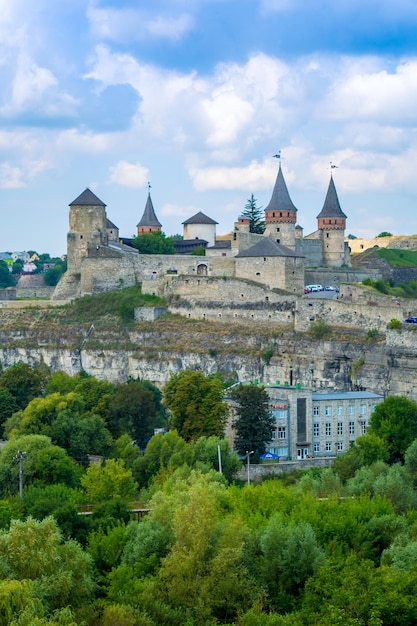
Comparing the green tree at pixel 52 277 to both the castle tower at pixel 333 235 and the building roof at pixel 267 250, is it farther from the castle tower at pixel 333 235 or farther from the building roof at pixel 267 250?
the building roof at pixel 267 250

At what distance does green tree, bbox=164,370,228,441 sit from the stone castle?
15062mm

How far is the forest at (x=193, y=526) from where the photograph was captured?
41031 millimetres

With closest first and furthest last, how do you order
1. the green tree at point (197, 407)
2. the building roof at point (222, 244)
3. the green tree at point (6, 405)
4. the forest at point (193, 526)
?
the forest at point (193, 526) < the green tree at point (197, 407) < the green tree at point (6, 405) < the building roof at point (222, 244)

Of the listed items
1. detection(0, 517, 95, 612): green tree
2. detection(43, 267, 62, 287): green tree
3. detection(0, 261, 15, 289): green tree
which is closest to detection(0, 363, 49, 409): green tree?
detection(0, 517, 95, 612): green tree

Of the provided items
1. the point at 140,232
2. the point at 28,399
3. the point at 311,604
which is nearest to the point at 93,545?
the point at 311,604

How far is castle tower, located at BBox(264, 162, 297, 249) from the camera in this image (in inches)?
3369

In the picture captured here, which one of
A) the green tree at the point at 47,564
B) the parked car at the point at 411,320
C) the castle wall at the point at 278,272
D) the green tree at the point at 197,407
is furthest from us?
the castle wall at the point at 278,272

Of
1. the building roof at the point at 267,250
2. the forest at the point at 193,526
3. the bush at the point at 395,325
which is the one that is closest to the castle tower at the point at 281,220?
the building roof at the point at 267,250

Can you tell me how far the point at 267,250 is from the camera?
79562 mm

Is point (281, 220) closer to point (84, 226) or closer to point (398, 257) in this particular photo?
point (84, 226)

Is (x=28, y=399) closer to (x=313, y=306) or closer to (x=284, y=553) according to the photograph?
(x=313, y=306)

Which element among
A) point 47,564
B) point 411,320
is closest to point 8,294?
point 411,320

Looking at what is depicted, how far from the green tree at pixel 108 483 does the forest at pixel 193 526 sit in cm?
8

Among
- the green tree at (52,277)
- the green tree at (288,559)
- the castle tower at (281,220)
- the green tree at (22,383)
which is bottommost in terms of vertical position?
the green tree at (288,559)
